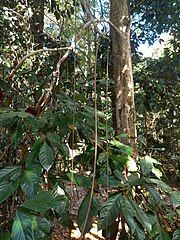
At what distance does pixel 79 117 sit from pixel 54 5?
52.0 inches

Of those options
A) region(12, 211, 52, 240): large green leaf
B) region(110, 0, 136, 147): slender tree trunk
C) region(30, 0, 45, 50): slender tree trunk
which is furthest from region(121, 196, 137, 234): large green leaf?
region(30, 0, 45, 50): slender tree trunk

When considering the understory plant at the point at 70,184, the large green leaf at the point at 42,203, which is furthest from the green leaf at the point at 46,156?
the large green leaf at the point at 42,203

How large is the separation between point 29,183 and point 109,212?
8.2 inches

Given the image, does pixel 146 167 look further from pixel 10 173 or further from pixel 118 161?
pixel 10 173

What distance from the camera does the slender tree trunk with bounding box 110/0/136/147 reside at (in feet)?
5.34

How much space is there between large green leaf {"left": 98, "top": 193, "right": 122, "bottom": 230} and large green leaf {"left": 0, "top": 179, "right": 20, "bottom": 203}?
22 centimetres

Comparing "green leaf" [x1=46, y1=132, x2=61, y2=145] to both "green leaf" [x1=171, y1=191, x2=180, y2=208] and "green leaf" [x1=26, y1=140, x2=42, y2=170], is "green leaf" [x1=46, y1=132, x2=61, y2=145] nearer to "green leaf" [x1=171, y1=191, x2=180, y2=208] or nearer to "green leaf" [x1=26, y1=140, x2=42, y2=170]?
"green leaf" [x1=26, y1=140, x2=42, y2=170]

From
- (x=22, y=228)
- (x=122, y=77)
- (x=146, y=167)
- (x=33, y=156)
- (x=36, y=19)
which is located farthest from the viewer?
(x=36, y=19)

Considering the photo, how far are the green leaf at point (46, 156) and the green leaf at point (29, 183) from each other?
0.04m

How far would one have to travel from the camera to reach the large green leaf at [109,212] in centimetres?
81

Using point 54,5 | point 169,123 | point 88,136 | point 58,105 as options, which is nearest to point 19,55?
point 54,5

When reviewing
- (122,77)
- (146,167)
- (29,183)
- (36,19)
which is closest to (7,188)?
(29,183)

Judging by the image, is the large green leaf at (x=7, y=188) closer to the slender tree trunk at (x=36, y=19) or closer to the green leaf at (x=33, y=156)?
the green leaf at (x=33, y=156)

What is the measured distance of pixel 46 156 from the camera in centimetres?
83
